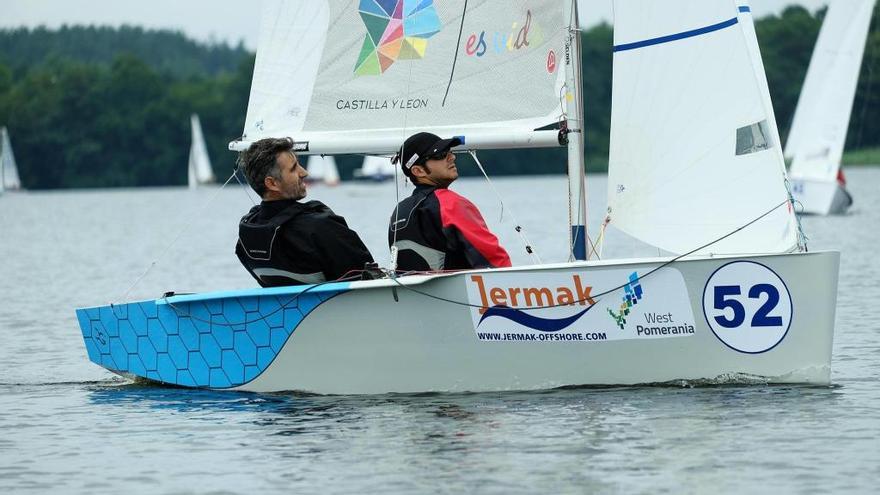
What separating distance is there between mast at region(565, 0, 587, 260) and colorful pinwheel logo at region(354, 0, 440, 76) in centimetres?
89

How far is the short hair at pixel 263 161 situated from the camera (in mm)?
9461

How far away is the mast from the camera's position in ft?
32.0

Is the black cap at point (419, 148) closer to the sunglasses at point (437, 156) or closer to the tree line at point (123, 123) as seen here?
the sunglasses at point (437, 156)

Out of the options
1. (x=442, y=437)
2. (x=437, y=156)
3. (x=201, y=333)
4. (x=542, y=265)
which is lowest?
(x=442, y=437)

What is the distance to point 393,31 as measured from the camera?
10.4 m

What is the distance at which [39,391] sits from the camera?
34.9 ft

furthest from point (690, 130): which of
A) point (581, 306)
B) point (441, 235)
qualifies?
point (441, 235)

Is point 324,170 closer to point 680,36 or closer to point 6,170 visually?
point 6,170

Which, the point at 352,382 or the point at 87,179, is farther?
the point at 87,179

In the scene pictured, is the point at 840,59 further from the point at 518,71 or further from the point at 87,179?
the point at 87,179

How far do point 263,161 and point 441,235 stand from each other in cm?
112

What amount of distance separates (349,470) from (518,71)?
348cm

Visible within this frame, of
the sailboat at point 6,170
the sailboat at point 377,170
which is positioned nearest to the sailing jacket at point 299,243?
the sailboat at point 377,170

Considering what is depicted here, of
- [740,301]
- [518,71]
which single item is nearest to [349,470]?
[740,301]
